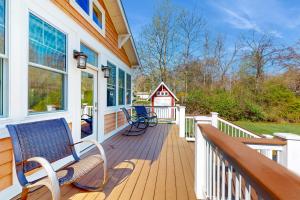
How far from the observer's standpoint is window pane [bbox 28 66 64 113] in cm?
278

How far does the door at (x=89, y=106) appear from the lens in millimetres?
4641

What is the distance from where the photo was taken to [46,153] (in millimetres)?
2301

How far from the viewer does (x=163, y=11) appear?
56.8ft

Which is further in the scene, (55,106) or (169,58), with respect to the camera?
(169,58)

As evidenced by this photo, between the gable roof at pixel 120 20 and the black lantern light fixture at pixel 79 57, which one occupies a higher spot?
the gable roof at pixel 120 20

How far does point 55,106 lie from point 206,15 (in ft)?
60.4

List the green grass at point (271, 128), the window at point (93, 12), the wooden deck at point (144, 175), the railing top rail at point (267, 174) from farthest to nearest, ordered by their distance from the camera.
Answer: the green grass at point (271, 128)
the window at point (93, 12)
the wooden deck at point (144, 175)
the railing top rail at point (267, 174)

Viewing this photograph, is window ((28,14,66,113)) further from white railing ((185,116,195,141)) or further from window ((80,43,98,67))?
white railing ((185,116,195,141))

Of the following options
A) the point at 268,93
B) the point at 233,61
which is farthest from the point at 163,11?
the point at 268,93

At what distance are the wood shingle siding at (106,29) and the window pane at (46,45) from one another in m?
0.50

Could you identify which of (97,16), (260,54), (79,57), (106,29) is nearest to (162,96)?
(106,29)

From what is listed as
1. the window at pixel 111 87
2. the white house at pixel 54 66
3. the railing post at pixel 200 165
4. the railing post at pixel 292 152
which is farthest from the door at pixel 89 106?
the railing post at pixel 292 152

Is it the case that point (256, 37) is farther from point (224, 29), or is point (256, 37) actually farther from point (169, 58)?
point (169, 58)

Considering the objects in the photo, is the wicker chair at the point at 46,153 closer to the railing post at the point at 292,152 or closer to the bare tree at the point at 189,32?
the railing post at the point at 292,152
